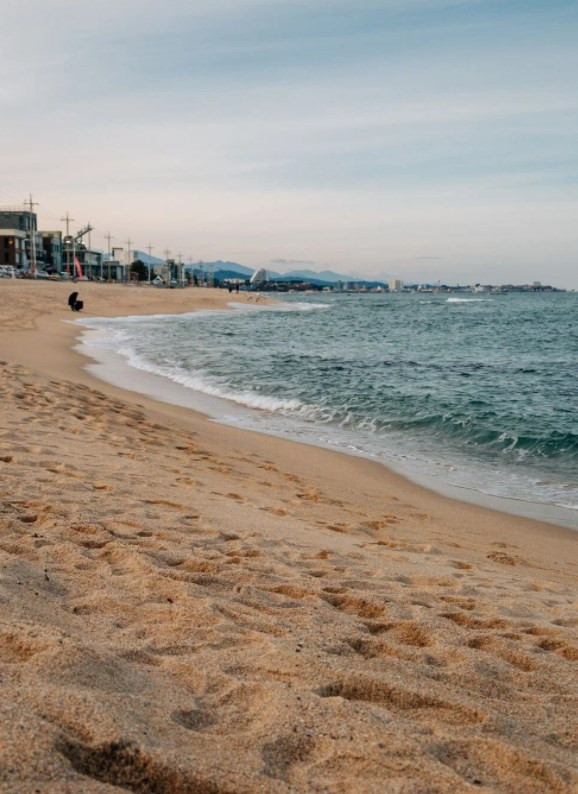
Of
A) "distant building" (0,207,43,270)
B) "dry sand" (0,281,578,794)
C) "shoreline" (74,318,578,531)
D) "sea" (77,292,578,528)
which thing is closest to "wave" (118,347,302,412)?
"sea" (77,292,578,528)

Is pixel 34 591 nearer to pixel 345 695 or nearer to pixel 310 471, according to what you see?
pixel 345 695

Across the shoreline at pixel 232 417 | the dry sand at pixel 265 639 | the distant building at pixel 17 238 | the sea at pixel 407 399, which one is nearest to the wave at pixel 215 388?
the sea at pixel 407 399

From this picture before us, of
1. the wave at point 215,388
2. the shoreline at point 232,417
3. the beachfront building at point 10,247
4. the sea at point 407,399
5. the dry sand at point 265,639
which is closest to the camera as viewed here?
the dry sand at point 265,639

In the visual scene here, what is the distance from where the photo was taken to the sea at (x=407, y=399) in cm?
1023

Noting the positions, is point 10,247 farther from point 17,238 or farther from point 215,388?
→ point 215,388

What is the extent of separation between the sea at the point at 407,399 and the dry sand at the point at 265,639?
244 cm

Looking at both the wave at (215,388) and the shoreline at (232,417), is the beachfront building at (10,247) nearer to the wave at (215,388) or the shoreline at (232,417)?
the shoreline at (232,417)

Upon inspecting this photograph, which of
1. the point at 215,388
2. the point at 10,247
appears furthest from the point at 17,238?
the point at 215,388

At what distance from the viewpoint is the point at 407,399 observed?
51.6 feet

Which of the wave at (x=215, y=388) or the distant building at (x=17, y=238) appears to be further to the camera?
the distant building at (x=17, y=238)

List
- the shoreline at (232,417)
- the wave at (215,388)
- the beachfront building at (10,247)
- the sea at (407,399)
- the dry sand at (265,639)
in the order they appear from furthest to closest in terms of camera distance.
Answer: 1. the beachfront building at (10,247)
2. the wave at (215,388)
3. the sea at (407,399)
4. the shoreline at (232,417)
5. the dry sand at (265,639)

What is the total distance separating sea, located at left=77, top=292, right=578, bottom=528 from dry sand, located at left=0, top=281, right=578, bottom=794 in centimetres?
244

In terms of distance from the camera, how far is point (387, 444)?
12062mm

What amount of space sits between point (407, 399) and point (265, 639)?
41.0 feet
